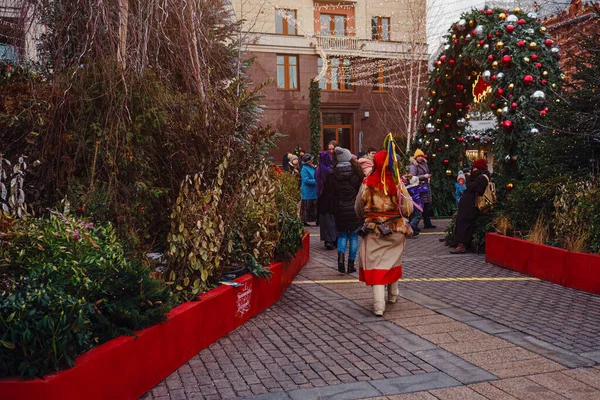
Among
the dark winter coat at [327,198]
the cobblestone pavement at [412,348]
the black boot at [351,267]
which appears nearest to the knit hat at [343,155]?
the dark winter coat at [327,198]

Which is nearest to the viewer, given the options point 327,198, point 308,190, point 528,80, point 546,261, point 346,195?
point 546,261

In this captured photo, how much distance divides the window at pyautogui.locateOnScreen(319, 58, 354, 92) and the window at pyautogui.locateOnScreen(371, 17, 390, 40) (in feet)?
7.98

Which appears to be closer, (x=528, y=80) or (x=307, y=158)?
(x=528, y=80)

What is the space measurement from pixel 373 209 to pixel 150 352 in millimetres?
3298

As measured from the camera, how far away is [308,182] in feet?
47.9

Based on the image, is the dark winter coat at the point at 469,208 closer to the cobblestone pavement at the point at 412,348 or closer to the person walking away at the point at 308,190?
the cobblestone pavement at the point at 412,348

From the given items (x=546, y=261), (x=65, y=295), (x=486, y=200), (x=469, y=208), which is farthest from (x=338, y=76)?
(x=65, y=295)

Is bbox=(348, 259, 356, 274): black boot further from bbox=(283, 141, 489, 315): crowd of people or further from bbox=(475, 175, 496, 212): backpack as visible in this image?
bbox=(475, 175, 496, 212): backpack

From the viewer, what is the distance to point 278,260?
7777 millimetres

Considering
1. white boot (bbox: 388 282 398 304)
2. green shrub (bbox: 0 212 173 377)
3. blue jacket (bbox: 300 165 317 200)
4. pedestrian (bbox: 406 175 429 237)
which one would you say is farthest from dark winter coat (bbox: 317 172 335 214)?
green shrub (bbox: 0 212 173 377)

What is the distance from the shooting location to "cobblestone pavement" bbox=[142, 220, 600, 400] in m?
4.45

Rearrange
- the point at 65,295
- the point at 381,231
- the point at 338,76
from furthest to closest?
the point at 338,76
the point at 381,231
the point at 65,295

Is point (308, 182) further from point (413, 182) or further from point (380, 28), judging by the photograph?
point (380, 28)

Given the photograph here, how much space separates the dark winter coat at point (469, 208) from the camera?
10719 millimetres
